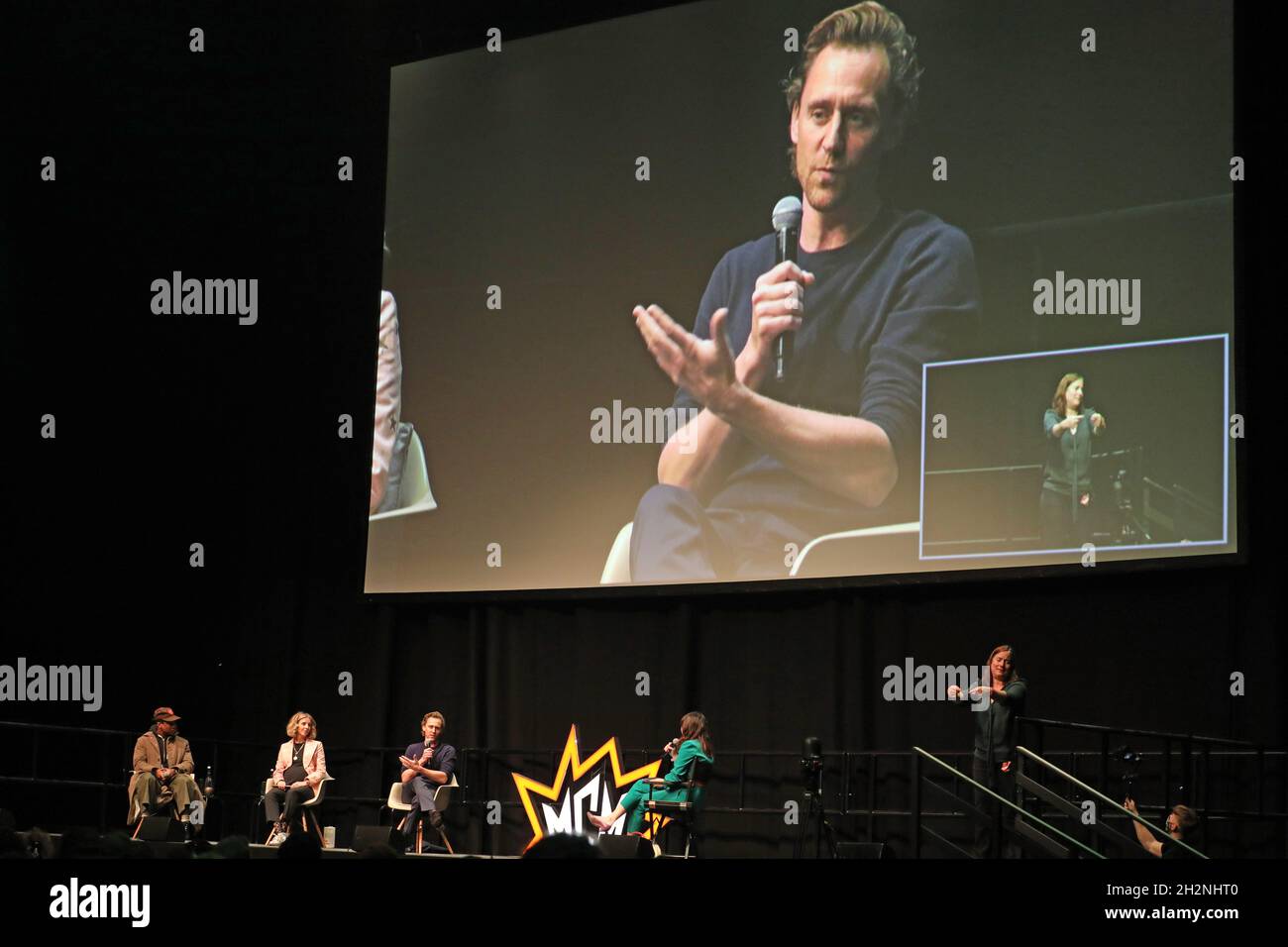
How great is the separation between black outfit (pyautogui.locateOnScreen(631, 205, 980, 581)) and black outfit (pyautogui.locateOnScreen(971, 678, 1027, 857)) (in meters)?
1.54

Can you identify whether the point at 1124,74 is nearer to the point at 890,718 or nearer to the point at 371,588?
the point at 890,718

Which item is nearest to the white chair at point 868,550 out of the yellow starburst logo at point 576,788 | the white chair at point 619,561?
the white chair at point 619,561

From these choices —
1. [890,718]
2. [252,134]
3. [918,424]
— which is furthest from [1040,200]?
[252,134]

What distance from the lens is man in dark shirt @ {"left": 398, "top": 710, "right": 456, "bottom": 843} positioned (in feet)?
28.1

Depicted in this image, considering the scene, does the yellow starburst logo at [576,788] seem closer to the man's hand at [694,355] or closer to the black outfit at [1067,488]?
the man's hand at [694,355]

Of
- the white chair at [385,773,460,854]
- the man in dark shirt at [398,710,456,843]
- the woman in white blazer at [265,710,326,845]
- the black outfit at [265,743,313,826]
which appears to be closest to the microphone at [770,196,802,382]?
the man in dark shirt at [398,710,456,843]

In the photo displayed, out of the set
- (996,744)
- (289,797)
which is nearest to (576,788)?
(289,797)

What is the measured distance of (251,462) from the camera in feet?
35.1

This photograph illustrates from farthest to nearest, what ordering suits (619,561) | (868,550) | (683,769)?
(619,561) < (868,550) < (683,769)

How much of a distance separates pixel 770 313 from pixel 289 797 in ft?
13.2

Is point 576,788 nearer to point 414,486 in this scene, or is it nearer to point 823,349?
point 414,486

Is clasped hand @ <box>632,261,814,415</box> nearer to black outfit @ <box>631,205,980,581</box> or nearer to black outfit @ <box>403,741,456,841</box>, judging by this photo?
black outfit @ <box>631,205,980,581</box>

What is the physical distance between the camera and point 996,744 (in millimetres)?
6480
